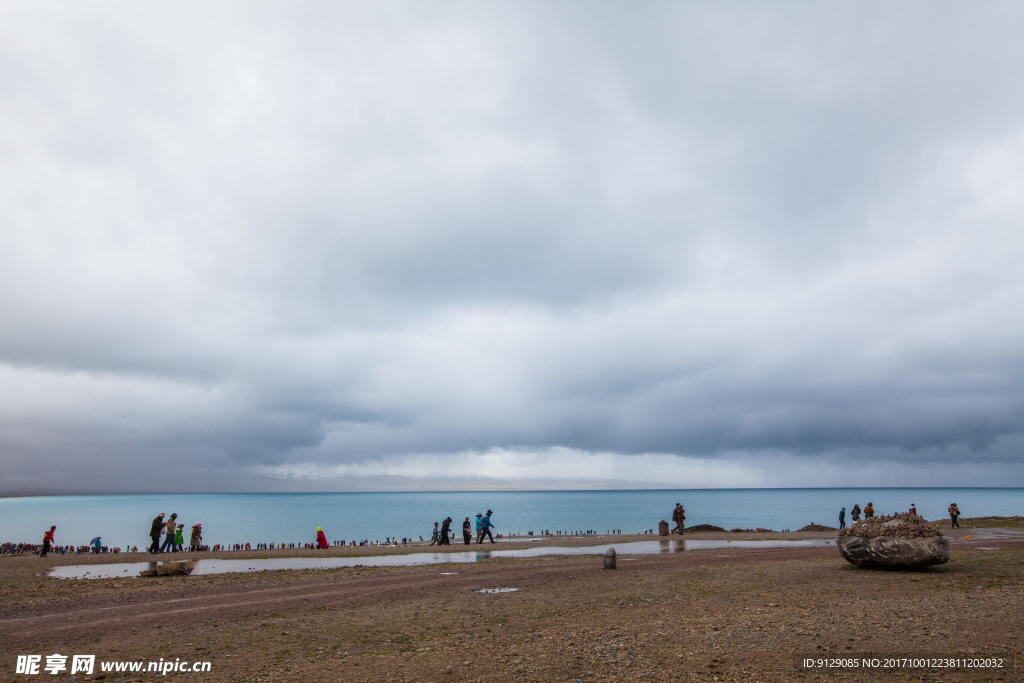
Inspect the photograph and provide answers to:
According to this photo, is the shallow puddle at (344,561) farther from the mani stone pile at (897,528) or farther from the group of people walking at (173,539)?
the mani stone pile at (897,528)

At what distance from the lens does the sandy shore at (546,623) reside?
28.8 feet

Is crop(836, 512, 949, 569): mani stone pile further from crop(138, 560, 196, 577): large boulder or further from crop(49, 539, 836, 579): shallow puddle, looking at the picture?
crop(138, 560, 196, 577): large boulder

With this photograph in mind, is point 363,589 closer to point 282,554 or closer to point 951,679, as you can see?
point 951,679

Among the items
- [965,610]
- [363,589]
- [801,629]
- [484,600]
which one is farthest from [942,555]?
[363,589]

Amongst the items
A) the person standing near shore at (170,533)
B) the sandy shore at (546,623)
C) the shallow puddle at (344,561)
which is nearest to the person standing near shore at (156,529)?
A: the person standing near shore at (170,533)

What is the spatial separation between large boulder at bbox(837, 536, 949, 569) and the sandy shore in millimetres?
370

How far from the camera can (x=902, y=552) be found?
680 inches

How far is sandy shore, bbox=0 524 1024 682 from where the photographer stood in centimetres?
878

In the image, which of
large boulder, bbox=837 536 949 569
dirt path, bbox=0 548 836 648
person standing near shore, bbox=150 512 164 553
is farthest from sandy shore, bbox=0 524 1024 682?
person standing near shore, bbox=150 512 164 553

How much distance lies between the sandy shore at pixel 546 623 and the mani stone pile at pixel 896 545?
414 millimetres

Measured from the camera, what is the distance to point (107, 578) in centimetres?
2197

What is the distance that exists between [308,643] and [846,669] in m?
8.84

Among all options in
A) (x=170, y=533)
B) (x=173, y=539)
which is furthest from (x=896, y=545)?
(x=173, y=539)

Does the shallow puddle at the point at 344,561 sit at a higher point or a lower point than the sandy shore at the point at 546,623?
lower
